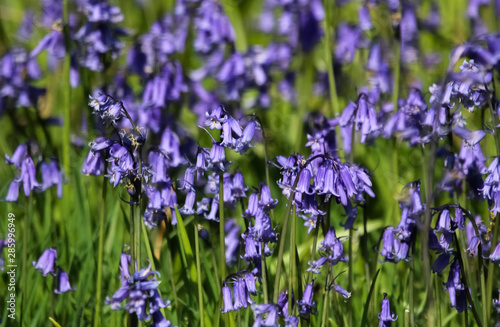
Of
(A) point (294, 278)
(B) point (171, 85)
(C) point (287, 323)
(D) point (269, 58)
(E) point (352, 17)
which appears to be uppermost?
(E) point (352, 17)

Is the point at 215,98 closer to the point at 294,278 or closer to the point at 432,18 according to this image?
the point at 432,18

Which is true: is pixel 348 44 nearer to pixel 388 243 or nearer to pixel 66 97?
pixel 66 97

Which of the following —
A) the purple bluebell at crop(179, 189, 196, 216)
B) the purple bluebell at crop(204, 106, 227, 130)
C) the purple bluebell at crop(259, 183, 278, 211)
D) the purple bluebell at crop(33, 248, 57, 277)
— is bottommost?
the purple bluebell at crop(33, 248, 57, 277)

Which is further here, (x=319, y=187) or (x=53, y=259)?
(x=53, y=259)

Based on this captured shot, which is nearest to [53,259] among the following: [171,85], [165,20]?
[171,85]

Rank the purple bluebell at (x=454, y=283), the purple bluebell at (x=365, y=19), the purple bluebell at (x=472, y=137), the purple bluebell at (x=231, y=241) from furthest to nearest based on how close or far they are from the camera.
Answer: the purple bluebell at (x=365, y=19) → the purple bluebell at (x=231, y=241) → the purple bluebell at (x=472, y=137) → the purple bluebell at (x=454, y=283)

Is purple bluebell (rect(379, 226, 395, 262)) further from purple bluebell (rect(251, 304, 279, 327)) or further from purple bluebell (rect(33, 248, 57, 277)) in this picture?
purple bluebell (rect(33, 248, 57, 277))

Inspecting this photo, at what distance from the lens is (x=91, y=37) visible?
14.5ft

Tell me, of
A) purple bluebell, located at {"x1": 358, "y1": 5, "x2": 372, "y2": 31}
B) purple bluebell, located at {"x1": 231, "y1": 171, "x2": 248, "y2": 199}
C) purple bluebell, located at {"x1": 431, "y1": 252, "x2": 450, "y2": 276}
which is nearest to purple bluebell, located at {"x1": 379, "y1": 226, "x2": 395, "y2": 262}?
purple bluebell, located at {"x1": 431, "y1": 252, "x2": 450, "y2": 276}

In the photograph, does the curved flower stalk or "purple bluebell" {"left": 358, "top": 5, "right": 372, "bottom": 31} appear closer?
the curved flower stalk

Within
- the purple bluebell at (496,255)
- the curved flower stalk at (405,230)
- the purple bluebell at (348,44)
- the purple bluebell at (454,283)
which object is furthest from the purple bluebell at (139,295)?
the purple bluebell at (348,44)

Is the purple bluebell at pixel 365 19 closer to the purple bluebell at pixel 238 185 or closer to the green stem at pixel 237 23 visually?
the green stem at pixel 237 23

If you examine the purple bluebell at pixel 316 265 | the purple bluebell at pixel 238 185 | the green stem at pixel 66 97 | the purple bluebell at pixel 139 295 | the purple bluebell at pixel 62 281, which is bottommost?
the purple bluebell at pixel 139 295

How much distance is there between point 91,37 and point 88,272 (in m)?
1.93
